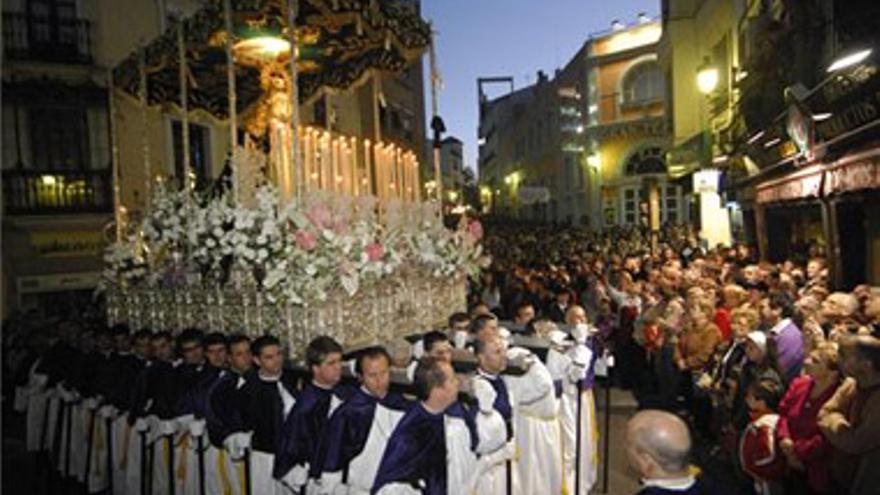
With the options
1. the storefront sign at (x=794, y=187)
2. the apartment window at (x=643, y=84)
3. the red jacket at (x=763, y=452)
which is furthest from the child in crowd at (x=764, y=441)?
the apartment window at (x=643, y=84)

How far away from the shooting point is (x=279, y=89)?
8.80 meters

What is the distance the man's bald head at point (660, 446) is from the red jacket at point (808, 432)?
2.22 metres

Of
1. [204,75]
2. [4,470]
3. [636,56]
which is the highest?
[636,56]

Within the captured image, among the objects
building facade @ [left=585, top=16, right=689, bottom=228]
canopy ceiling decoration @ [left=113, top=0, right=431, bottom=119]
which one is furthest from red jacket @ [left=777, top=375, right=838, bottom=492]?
building facade @ [left=585, top=16, right=689, bottom=228]

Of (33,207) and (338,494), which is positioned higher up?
(33,207)

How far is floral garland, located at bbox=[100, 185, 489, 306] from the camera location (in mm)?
6176

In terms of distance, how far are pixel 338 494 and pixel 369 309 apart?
2.47 metres

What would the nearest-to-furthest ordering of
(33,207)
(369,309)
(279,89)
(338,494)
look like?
1. (338,494)
2. (369,309)
3. (279,89)
4. (33,207)

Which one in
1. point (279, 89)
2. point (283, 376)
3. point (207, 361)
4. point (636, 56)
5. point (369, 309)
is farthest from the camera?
point (636, 56)

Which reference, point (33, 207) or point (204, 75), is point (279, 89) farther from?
point (33, 207)

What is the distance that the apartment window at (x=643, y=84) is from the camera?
30.5 m

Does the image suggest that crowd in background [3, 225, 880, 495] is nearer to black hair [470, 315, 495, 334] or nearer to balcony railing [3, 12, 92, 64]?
black hair [470, 315, 495, 334]

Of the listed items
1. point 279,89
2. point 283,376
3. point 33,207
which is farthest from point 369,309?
point 33,207

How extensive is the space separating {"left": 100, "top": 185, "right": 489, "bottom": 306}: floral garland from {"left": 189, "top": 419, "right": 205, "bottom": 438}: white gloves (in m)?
1.22
